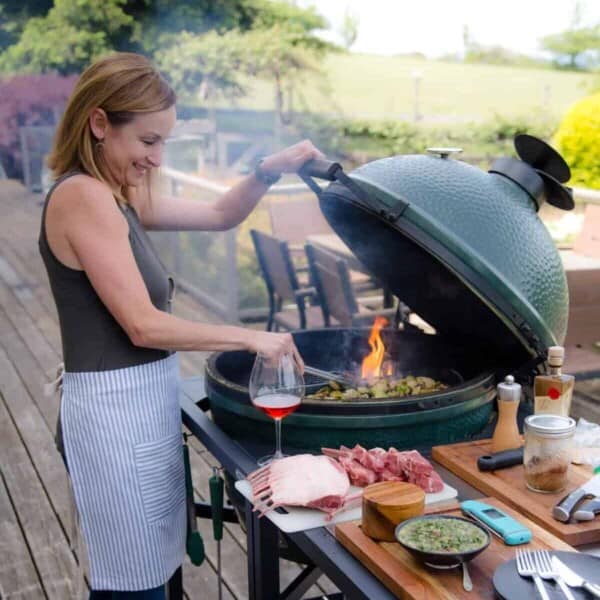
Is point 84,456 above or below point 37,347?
above

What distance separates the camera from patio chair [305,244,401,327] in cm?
452

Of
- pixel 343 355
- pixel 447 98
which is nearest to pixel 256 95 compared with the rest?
pixel 447 98

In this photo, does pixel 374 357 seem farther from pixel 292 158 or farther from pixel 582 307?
pixel 582 307

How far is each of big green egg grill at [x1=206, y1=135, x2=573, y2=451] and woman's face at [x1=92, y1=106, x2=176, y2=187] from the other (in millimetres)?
428

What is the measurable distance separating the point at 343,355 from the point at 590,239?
3.51 meters

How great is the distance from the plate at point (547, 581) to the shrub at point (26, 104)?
1543cm

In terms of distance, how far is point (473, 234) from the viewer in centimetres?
198

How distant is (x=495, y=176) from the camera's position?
7.21 ft

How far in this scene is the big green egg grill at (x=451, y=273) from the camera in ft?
6.40

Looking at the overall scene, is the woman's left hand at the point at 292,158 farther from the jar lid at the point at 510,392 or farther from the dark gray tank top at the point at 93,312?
the jar lid at the point at 510,392

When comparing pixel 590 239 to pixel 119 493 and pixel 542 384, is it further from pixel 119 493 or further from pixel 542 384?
pixel 119 493

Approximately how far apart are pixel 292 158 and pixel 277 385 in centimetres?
71

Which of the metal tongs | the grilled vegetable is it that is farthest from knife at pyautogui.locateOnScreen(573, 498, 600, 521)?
the metal tongs

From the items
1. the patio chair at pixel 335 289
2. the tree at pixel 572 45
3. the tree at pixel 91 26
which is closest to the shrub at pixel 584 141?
the patio chair at pixel 335 289
